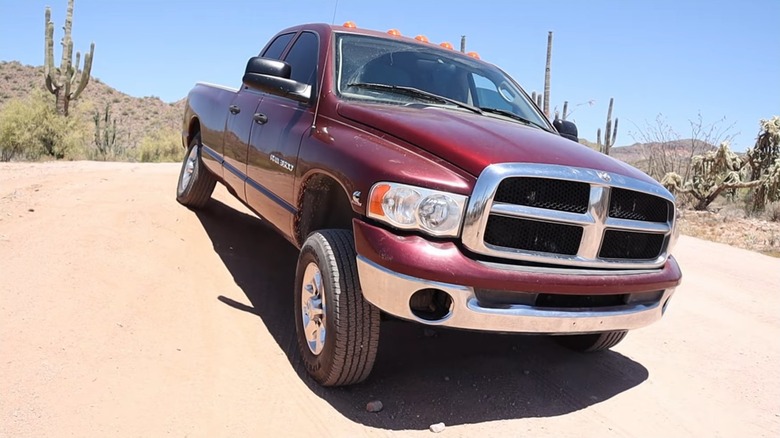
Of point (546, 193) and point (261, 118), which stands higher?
point (261, 118)

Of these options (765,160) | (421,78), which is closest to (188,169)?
(421,78)

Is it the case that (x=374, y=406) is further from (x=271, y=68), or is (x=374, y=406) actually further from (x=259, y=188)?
(x=271, y=68)

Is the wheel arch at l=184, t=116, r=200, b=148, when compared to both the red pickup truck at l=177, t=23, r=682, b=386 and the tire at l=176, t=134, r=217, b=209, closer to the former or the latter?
the tire at l=176, t=134, r=217, b=209

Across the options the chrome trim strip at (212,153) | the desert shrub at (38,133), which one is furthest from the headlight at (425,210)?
the desert shrub at (38,133)

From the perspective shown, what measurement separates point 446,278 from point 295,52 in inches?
110

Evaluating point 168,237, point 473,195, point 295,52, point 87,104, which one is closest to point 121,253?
point 168,237

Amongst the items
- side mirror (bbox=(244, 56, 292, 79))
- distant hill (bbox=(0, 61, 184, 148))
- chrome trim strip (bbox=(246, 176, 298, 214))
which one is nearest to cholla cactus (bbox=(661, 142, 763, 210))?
chrome trim strip (bbox=(246, 176, 298, 214))

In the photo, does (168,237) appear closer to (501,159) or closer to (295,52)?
(295,52)

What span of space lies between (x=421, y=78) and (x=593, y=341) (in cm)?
Answer: 211

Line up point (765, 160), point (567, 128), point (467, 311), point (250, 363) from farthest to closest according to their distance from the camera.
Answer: point (765, 160) < point (567, 128) < point (250, 363) < point (467, 311)

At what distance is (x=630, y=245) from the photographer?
10.9 ft

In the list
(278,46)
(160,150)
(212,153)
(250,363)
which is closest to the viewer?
(250,363)

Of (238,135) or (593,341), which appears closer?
(593,341)

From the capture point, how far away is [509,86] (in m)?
4.89
